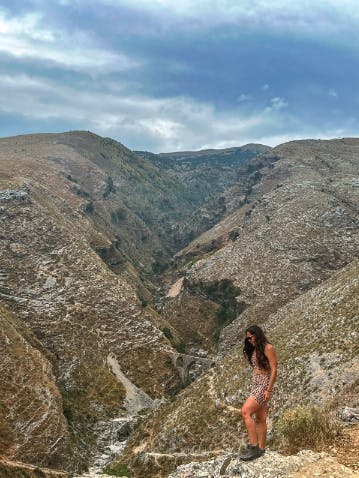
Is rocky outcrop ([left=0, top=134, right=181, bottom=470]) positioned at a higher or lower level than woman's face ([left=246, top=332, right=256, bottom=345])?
lower

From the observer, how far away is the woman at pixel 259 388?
1617cm

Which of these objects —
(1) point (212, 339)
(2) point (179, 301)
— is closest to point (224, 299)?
(1) point (212, 339)

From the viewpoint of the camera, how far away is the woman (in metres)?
16.2

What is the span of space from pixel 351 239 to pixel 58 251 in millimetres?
90681

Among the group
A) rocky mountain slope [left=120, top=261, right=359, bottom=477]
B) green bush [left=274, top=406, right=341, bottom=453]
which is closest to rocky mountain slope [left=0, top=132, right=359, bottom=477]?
rocky mountain slope [left=120, top=261, right=359, bottom=477]

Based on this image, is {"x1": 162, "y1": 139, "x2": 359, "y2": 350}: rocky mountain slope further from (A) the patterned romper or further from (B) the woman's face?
(B) the woman's face

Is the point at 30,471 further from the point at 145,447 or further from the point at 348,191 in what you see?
the point at 348,191

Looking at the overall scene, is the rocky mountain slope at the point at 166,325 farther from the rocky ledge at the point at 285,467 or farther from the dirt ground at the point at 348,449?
the rocky ledge at the point at 285,467

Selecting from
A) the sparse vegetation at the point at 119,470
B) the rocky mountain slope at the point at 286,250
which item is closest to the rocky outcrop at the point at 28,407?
the sparse vegetation at the point at 119,470

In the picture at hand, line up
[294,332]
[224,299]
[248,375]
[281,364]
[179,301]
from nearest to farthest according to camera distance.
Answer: [281,364] < [248,375] < [294,332] < [224,299] < [179,301]

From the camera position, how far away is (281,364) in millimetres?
52719

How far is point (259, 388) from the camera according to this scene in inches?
644

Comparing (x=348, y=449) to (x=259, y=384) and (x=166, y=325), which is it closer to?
(x=259, y=384)

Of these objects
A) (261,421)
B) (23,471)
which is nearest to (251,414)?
(261,421)
